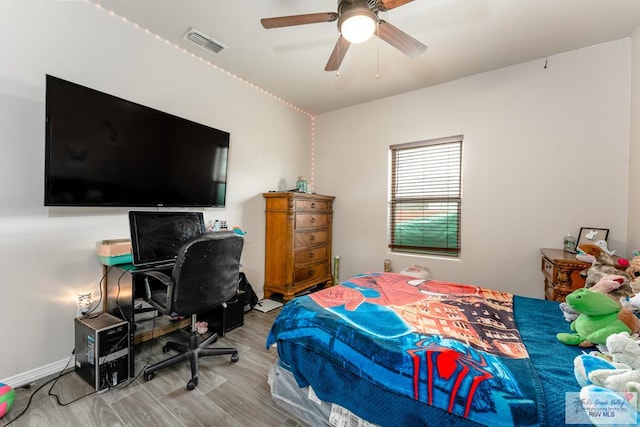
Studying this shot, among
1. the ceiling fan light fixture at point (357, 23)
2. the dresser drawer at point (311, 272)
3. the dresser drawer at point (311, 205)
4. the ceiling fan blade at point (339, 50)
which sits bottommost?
the dresser drawer at point (311, 272)

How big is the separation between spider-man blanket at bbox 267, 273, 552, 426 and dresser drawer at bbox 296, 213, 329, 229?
1620mm

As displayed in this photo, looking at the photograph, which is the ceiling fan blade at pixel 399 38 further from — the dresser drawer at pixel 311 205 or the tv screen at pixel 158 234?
the tv screen at pixel 158 234

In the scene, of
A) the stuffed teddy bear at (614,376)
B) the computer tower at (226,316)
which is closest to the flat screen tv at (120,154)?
the computer tower at (226,316)

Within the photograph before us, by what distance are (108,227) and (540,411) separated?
284 cm

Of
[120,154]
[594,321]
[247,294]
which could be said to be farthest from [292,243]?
[594,321]

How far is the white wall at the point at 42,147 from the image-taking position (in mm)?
1760

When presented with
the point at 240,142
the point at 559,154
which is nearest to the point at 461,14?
the point at 559,154

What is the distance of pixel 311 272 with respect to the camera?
3.71 meters

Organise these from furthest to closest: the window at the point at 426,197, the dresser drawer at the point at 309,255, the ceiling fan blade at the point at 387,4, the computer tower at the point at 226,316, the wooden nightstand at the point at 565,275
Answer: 1. the dresser drawer at the point at 309,255
2. the window at the point at 426,197
3. the computer tower at the point at 226,316
4. the wooden nightstand at the point at 565,275
5. the ceiling fan blade at the point at 387,4

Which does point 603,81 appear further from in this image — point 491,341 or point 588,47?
point 491,341

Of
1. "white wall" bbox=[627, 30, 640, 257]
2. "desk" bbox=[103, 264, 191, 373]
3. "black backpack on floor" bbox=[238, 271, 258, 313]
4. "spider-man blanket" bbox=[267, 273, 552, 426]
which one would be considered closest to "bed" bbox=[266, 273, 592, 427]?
"spider-man blanket" bbox=[267, 273, 552, 426]

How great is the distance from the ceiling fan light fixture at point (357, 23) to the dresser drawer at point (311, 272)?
8.58ft

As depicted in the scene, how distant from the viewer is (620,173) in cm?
242

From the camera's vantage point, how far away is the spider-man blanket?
38.2 inches
